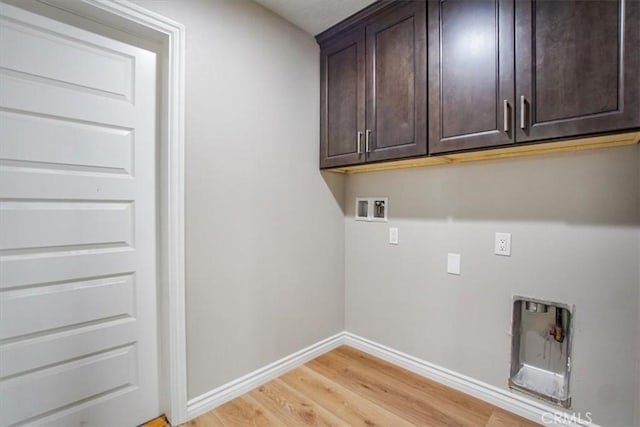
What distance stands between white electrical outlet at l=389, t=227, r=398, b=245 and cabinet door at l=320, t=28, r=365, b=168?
0.58 meters

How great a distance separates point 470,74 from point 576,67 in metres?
0.42

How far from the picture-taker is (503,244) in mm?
1725

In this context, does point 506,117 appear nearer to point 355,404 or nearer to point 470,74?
point 470,74

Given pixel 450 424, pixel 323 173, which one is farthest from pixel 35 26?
pixel 450 424

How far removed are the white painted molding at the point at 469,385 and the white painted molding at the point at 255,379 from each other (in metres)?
0.30

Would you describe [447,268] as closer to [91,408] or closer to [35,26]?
[91,408]

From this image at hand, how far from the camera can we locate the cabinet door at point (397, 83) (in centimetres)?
170

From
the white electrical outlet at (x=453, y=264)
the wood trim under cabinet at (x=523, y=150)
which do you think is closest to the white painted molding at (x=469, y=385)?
the white electrical outlet at (x=453, y=264)

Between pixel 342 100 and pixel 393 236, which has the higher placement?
pixel 342 100

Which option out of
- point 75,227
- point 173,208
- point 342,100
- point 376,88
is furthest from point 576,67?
point 75,227

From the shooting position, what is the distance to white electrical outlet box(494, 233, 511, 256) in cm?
171

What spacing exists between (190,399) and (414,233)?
1.69 m

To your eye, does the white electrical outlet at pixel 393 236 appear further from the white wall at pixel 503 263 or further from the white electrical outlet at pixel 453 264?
the white electrical outlet at pixel 453 264

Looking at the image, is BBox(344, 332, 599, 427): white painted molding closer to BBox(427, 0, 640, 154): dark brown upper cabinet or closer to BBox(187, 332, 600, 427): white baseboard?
BBox(187, 332, 600, 427): white baseboard
